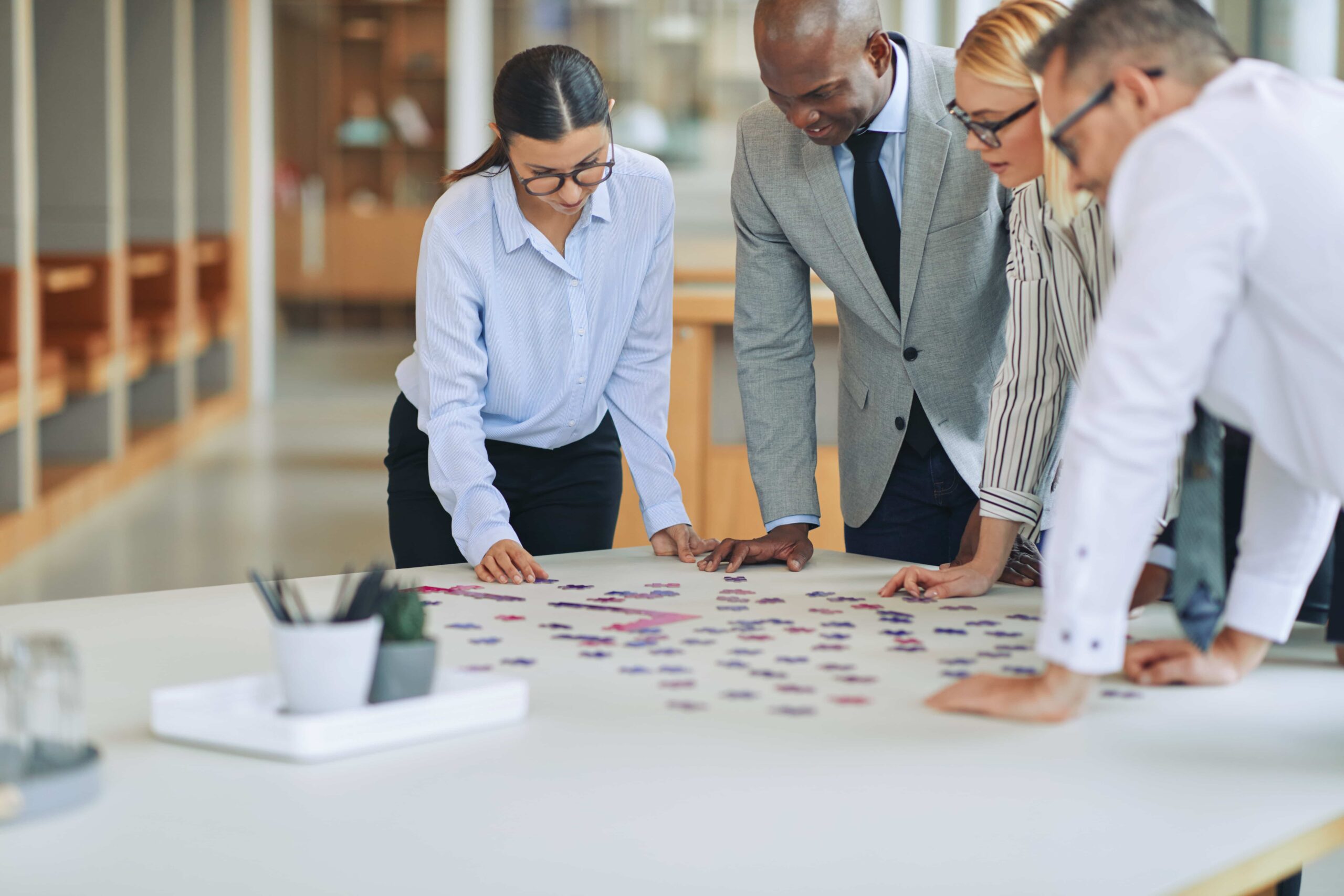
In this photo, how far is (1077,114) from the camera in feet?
5.21

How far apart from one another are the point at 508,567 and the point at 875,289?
2.80 feet

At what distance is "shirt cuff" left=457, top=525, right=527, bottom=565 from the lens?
245 centimetres

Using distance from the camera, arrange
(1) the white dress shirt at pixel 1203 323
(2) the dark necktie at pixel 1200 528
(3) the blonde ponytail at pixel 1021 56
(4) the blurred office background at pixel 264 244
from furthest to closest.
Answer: (4) the blurred office background at pixel 264 244 < (3) the blonde ponytail at pixel 1021 56 < (2) the dark necktie at pixel 1200 528 < (1) the white dress shirt at pixel 1203 323

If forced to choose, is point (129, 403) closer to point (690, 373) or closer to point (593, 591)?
point (690, 373)

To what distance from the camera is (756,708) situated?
1646 millimetres

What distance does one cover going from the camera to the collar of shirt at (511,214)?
2.65m

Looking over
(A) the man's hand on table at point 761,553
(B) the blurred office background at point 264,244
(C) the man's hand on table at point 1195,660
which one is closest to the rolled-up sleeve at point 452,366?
(A) the man's hand on table at point 761,553

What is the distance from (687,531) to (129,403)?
24.7ft

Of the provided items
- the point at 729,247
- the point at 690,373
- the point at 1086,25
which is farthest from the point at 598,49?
the point at 1086,25

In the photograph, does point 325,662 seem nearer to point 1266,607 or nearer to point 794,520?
point 1266,607

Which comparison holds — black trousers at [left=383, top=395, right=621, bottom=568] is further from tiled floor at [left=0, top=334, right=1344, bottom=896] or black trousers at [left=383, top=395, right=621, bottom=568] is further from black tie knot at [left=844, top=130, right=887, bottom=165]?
tiled floor at [left=0, top=334, right=1344, bottom=896]

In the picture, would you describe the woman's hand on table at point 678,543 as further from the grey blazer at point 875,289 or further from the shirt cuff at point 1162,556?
the shirt cuff at point 1162,556

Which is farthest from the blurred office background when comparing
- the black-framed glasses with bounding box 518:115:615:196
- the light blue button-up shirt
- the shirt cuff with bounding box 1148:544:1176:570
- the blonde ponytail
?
the blonde ponytail

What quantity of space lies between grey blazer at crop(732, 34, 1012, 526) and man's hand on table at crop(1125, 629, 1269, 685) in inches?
34.6
